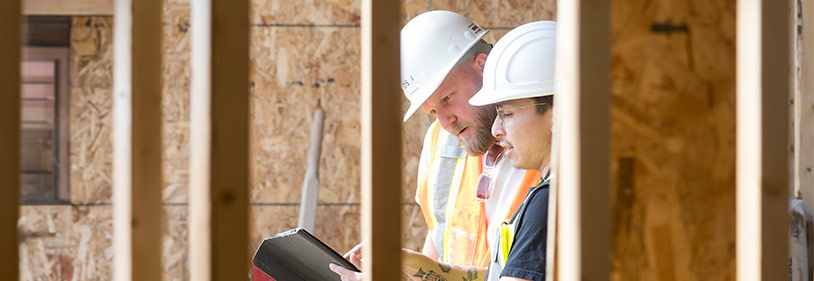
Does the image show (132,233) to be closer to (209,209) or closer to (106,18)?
(209,209)

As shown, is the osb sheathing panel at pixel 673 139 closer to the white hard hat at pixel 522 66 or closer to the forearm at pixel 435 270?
the white hard hat at pixel 522 66

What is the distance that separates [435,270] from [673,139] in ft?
4.62

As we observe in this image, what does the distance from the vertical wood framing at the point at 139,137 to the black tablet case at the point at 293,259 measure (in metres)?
0.94

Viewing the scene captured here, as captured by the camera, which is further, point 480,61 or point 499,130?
point 480,61

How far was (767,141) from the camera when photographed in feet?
2.51

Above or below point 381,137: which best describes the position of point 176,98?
above

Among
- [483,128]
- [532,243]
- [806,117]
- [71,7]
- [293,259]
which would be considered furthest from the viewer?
[71,7]

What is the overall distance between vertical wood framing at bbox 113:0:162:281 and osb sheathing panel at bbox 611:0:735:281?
2.01 ft

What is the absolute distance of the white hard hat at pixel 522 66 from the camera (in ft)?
6.00

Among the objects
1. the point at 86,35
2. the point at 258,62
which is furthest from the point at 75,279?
the point at 258,62

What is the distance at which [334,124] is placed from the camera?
4.07 m

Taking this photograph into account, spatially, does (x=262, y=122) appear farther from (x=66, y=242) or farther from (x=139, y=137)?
(x=139, y=137)

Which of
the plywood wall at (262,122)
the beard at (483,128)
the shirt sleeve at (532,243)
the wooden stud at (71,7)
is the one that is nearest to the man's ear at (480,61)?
the beard at (483,128)

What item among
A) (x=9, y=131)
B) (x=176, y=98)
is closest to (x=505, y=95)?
(x=9, y=131)
